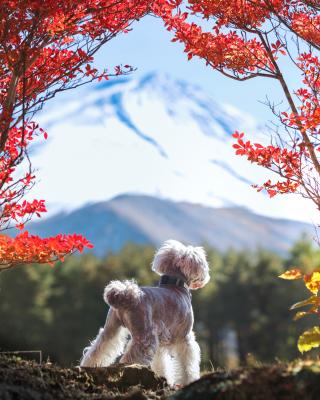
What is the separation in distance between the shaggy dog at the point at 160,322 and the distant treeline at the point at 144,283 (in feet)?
116

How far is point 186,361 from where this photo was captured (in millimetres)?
7723

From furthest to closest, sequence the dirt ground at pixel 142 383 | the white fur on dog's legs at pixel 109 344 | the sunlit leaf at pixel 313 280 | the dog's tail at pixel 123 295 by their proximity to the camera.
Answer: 1. the white fur on dog's legs at pixel 109 344
2. the dog's tail at pixel 123 295
3. the sunlit leaf at pixel 313 280
4. the dirt ground at pixel 142 383

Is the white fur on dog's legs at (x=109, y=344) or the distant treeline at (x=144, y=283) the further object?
the distant treeline at (x=144, y=283)

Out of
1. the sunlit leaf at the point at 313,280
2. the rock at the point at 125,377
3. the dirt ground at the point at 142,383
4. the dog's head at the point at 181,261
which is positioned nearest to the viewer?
the dirt ground at the point at 142,383

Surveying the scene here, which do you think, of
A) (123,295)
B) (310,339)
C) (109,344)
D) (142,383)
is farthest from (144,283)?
(310,339)

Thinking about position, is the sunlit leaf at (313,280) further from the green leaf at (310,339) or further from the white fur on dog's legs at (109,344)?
the white fur on dog's legs at (109,344)

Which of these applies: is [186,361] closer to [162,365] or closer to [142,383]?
[162,365]

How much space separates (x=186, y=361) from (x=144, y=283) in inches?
1439

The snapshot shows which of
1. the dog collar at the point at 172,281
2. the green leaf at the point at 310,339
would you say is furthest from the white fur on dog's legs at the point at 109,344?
the green leaf at the point at 310,339

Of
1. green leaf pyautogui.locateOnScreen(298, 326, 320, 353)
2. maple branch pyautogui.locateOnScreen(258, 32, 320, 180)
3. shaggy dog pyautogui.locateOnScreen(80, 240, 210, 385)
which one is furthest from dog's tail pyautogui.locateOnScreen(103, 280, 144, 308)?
maple branch pyautogui.locateOnScreen(258, 32, 320, 180)

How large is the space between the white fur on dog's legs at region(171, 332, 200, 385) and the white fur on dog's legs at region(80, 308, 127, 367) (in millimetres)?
713

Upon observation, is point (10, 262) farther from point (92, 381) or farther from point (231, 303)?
point (231, 303)

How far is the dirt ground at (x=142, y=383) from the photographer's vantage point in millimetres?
4562

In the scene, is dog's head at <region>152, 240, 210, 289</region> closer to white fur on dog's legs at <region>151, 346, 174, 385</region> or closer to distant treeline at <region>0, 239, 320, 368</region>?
white fur on dog's legs at <region>151, 346, 174, 385</region>
